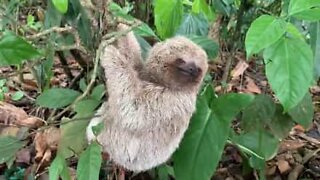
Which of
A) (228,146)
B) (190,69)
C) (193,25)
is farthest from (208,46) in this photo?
(228,146)

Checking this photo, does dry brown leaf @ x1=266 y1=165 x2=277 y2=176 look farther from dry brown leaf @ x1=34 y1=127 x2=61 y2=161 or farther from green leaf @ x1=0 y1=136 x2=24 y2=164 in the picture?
green leaf @ x1=0 y1=136 x2=24 y2=164

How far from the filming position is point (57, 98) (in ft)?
8.92

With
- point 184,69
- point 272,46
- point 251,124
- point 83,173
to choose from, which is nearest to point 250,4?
point 251,124

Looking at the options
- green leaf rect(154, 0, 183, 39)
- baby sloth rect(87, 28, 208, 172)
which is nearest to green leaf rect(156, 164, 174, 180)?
baby sloth rect(87, 28, 208, 172)

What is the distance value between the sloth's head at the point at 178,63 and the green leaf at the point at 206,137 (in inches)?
6.6

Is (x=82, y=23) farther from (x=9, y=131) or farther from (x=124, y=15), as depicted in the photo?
(x=9, y=131)

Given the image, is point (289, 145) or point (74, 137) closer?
point (74, 137)

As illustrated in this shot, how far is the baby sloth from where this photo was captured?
2424 mm

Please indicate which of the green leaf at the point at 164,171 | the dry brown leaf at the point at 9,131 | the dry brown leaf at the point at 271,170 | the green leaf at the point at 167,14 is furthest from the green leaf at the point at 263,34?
the dry brown leaf at the point at 9,131

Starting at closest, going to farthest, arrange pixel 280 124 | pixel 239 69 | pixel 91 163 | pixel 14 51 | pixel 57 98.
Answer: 1. pixel 14 51
2. pixel 91 163
3. pixel 57 98
4. pixel 280 124
5. pixel 239 69

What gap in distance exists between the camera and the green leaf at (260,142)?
2.99 meters

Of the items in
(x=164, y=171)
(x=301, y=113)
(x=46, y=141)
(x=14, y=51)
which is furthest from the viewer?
(x=46, y=141)

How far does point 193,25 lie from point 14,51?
1186mm

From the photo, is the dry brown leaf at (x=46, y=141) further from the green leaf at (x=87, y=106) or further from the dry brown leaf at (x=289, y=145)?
the dry brown leaf at (x=289, y=145)
